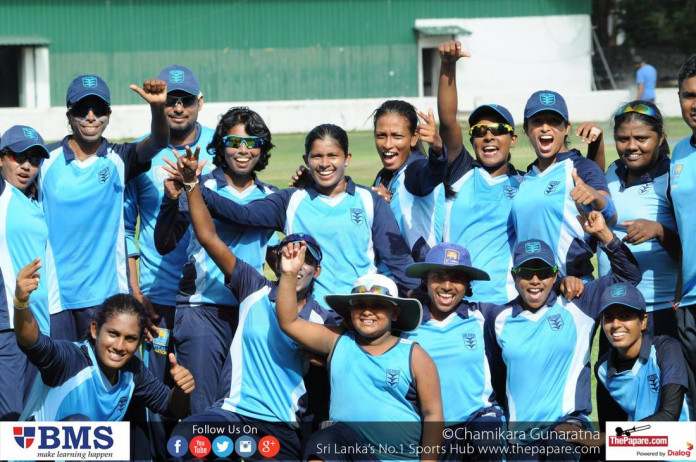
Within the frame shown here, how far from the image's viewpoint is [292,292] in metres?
6.04

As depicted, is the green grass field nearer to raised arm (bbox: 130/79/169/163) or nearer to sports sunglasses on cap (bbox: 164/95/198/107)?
sports sunglasses on cap (bbox: 164/95/198/107)

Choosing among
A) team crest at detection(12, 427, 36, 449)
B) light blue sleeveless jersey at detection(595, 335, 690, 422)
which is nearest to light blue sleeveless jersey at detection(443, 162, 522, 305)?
light blue sleeveless jersey at detection(595, 335, 690, 422)

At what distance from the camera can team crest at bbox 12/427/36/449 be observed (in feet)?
19.7

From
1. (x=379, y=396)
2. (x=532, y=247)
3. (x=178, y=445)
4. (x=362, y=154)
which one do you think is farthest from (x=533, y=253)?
(x=362, y=154)

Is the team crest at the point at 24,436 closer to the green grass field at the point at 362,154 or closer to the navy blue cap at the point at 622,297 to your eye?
the navy blue cap at the point at 622,297

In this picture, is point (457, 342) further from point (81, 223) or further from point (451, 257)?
point (81, 223)

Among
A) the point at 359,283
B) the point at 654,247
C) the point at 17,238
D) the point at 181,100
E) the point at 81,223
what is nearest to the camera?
the point at 359,283

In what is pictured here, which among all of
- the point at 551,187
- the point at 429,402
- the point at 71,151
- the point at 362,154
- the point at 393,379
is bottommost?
the point at 429,402

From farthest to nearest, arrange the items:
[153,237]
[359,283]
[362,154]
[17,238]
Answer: [362,154] < [153,237] < [17,238] < [359,283]

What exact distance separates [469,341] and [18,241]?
291 cm

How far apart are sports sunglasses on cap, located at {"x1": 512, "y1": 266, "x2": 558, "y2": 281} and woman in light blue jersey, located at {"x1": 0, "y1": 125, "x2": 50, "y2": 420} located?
9.97 feet

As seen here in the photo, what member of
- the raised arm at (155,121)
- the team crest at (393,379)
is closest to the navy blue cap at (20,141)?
the raised arm at (155,121)

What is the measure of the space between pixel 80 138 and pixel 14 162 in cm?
50

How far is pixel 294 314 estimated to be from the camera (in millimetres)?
6070
